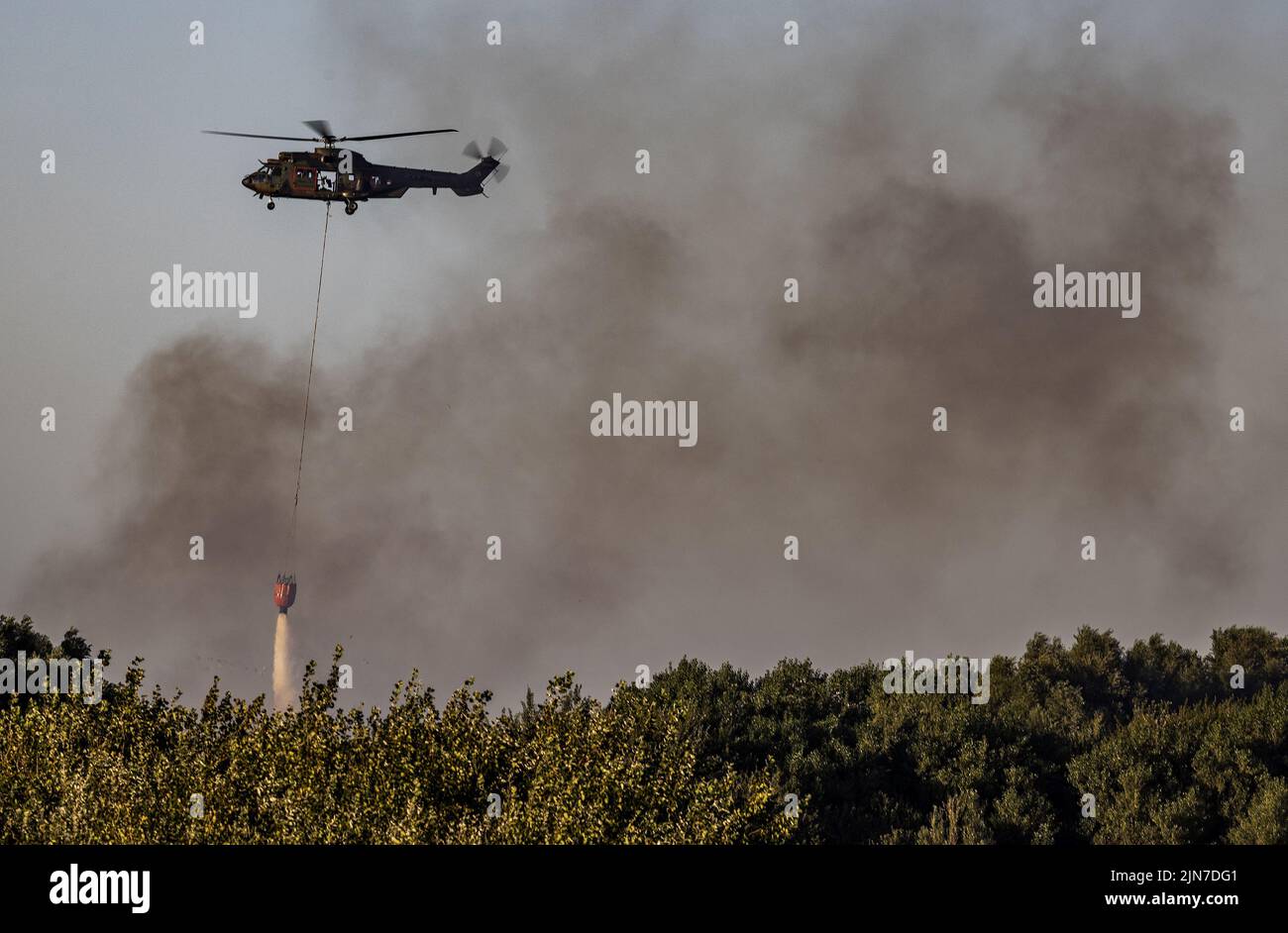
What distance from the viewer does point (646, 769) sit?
4688 cm

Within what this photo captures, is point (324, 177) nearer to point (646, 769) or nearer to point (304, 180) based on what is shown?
point (304, 180)

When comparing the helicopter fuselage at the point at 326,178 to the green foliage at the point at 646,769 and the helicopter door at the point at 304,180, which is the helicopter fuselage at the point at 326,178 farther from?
the green foliage at the point at 646,769

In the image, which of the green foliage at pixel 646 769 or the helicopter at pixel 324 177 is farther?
the helicopter at pixel 324 177

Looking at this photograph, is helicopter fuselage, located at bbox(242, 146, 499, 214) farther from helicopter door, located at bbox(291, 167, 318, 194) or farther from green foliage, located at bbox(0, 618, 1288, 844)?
green foliage, located at bbox(0, 618, 1288, 844)

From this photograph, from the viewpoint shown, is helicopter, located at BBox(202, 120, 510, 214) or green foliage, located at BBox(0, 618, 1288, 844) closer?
green foliage, located at BBox(0, 618, 1288, 844)

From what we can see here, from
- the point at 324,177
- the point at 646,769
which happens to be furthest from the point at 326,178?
the point at 646,769

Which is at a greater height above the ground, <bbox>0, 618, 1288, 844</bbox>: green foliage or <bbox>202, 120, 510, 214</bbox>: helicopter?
<bbox>202, 120, 510, 214</bbox>: helicopter

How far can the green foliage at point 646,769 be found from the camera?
42625 mm

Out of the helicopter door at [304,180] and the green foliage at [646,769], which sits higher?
the helicopter door at [304,180]

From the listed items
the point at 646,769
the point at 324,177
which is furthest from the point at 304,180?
the point at 646,769

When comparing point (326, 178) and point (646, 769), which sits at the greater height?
point (326, 178)

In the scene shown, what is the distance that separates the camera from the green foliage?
4262cm

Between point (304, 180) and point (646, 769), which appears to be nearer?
point (646, 769)
